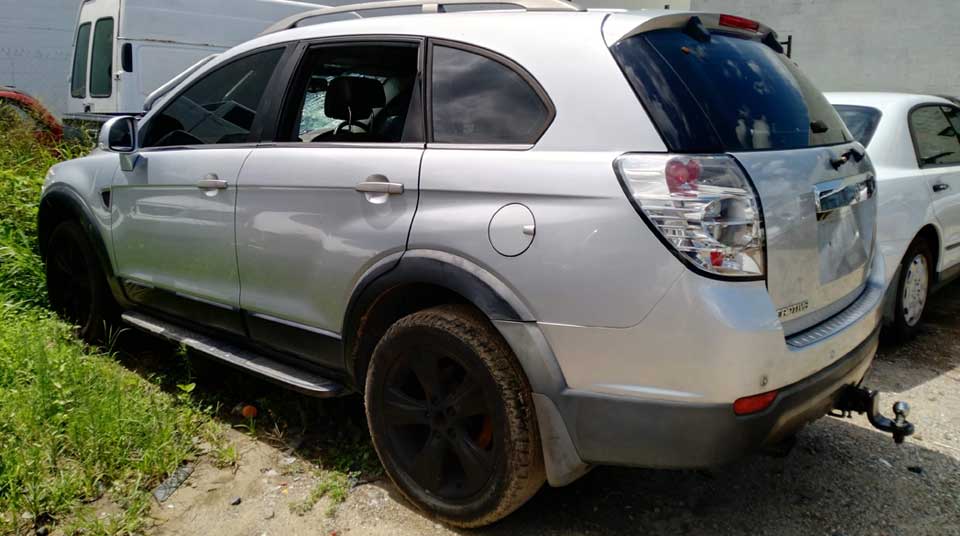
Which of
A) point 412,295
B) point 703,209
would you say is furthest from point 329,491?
point 703,209

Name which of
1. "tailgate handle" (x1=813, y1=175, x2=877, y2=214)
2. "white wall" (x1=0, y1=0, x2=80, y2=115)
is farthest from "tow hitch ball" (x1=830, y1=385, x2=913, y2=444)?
"white wall" (x1=0, y1=0, x2=80, y2=115)

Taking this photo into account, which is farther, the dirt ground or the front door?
the front door

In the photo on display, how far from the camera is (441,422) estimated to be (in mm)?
2664

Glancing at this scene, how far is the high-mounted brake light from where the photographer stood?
2.73 metres

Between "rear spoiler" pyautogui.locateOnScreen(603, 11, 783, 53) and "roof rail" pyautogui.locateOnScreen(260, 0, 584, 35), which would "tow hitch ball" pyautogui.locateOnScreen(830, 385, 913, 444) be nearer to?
"rear spoiler" pyautogui.locateOnScreen(603, 11, 783, 53)

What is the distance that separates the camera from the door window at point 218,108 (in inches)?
137

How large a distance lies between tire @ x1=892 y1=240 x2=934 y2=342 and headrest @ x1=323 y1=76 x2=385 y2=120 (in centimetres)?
326

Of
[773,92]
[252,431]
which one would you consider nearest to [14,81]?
[252,431]

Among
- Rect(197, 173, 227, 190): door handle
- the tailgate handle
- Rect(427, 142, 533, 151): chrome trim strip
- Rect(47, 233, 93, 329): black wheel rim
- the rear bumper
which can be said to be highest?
Rect(427, 142, 533, 151): chrome trim strip

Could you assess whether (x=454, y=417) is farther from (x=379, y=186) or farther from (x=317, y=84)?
(x=317, y=84)

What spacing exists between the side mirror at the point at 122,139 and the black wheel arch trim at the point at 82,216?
472 mm

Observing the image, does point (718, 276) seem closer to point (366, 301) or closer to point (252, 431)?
point (366, 301)

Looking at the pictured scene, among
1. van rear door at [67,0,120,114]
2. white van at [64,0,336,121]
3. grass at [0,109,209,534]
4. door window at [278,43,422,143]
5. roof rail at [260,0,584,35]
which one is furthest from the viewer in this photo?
van rear door at [67,0,120,114]

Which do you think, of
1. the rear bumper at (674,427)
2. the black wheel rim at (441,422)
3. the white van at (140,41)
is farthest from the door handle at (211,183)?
the white van at (140,41)
